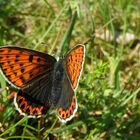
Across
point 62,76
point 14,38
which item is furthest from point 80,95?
point 14,38

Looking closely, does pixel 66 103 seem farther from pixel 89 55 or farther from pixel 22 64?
pixel 89 55

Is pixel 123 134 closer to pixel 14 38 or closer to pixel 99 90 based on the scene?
pixel 99 90

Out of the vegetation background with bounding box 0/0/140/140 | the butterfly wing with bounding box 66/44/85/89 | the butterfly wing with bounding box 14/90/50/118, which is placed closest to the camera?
the butterfly wing with bounding box 66/44/85/89

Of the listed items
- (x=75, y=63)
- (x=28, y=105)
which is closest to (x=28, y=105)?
(x=28, y=105)

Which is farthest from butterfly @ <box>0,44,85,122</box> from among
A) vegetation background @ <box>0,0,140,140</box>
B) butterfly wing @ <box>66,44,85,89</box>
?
vegetation background @ <box>0,0,140,140</box>

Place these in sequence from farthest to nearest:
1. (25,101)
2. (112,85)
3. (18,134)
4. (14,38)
Answer: (14,38)
(112,85)
(18,134)
(25,101)

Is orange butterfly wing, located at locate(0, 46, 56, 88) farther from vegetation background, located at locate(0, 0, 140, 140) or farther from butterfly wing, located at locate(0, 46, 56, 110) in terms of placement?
vegetation background, located at locate(0, 0, 140, 140)

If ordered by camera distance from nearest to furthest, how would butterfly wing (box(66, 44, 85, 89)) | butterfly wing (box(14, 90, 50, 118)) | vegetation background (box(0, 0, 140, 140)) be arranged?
butterfly wing (box(66, 44, 85, 89)) < butterfly wing (box(14, 90, 50, 118)) < vegetation background (box(0, 0, 140, 140))
